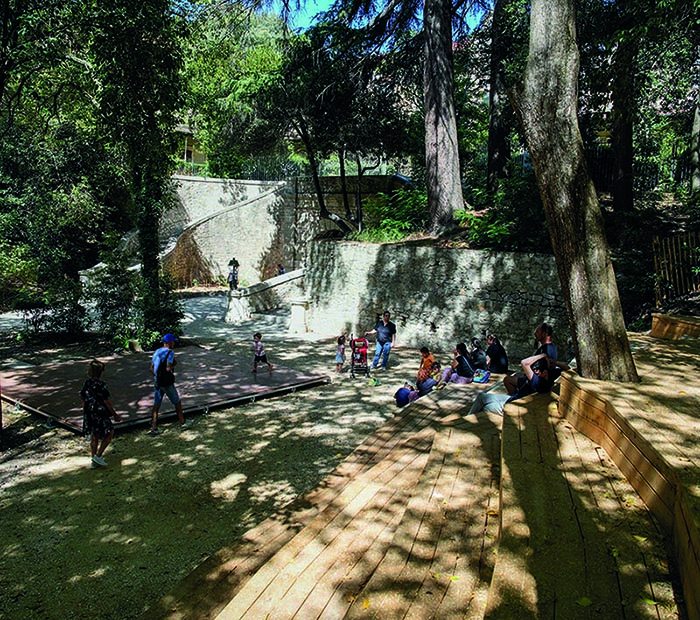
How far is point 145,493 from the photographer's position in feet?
21.8

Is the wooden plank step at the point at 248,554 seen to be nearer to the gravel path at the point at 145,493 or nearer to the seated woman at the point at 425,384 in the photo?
the gravel path at the point at 145,493

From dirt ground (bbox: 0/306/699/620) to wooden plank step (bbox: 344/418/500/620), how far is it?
198cm

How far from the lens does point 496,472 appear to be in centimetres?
472

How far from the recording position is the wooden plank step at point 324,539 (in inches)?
130

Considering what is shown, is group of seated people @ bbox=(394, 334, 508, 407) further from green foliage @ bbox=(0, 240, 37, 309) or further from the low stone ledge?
green foliage @ bbox=(0, 240, 37, 309)

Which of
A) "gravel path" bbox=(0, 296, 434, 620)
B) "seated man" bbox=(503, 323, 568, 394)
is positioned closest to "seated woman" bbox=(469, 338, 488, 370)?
"gravel path" bbox=(0, 296, 434, 620)

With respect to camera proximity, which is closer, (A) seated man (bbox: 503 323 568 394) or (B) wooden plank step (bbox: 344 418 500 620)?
(B) wooden plank step (bbox: 344 418 500 620)

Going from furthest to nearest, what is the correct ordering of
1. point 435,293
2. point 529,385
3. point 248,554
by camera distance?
point 435,293, point 529,385, point 248,554

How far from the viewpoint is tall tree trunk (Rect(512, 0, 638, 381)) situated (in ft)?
19.2

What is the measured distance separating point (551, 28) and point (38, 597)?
23.5ft

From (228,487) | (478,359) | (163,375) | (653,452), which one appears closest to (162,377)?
(163,375)

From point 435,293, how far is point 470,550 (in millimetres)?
12712

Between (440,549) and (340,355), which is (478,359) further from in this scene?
(440,549)

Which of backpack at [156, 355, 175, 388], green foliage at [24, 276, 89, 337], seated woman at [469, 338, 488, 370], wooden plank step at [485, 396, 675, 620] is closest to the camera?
wooden plank step at [485, 396, 675, 620]
